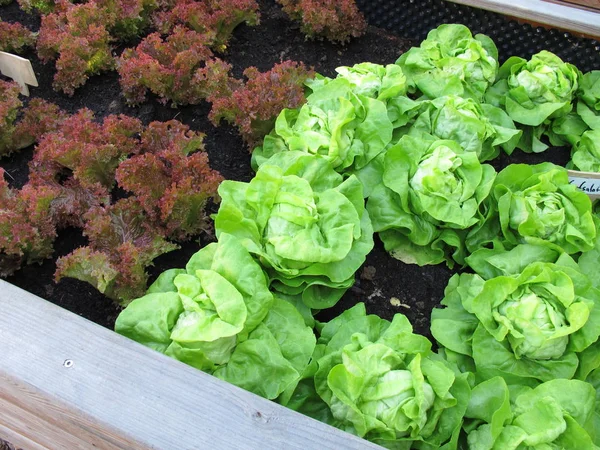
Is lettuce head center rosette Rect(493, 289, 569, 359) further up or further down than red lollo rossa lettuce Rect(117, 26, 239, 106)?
further down

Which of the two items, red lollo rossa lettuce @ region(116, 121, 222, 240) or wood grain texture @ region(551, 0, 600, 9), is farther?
wood grain texture @ region(551, 0, 600, 9)

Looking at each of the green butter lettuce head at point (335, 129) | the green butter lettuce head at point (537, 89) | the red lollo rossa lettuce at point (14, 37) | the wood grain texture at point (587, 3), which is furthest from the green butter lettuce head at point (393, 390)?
the wood grain texture at point (587, 3)

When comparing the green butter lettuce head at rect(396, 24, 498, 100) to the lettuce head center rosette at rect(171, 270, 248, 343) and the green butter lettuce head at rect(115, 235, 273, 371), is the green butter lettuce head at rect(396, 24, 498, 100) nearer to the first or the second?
the green butter lettuce head at rect(115, 235, 273, 371)

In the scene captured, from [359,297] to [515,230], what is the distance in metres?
0.73

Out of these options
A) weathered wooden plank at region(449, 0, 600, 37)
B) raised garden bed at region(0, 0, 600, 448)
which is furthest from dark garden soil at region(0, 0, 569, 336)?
weathered wooden plank at region(449, 0, 600, 37)

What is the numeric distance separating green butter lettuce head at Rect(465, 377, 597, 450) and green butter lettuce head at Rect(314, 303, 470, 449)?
0.09 meters

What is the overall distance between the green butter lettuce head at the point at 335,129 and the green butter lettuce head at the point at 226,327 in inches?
26.6

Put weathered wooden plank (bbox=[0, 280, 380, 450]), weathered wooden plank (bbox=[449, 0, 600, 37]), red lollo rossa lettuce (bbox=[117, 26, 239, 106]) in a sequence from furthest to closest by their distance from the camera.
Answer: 1. weathered wooden plank (bbox=[449, 0, 600, 37])
2. red lollo rossa lettuce (bbox=[117, 26, 239, 106])
3. weathered wooden plank (bbox=[0, 280, 380, 450])

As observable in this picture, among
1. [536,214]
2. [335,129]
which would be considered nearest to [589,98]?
[536,214]

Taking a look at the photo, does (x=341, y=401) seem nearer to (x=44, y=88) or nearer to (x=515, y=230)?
(x=515, y=230)

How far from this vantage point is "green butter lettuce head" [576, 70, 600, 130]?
301 cm

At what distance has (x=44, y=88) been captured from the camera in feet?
9.04

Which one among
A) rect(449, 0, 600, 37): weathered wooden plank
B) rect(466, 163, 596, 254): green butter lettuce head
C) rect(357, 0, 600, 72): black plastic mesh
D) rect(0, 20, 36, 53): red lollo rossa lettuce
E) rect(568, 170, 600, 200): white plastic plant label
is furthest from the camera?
rect(357, 0, 600, 72): black plastic mesh

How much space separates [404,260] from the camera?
7.84 ft
